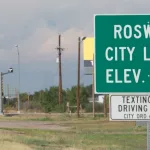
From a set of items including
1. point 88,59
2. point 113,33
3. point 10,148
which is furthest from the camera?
point 88,59

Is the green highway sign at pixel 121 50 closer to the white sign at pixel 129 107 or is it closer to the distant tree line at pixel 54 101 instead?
the white sign at pixel 129 107

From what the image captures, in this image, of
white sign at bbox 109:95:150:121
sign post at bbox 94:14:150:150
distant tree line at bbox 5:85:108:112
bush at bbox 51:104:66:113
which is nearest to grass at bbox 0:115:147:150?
white sign at bbox 109:95:150:121

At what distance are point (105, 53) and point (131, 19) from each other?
48 cm

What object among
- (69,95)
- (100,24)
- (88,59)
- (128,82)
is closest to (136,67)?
(128,82)

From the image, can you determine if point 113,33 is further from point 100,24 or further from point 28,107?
point 28,107

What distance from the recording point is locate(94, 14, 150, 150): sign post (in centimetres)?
607

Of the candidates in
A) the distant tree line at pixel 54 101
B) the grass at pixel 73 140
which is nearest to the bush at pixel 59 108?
the distant tree line at pixel 54 101

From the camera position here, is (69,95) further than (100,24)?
Yes

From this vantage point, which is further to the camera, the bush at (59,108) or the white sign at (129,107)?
the bush at (59,108)

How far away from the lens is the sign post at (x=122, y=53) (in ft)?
19.9

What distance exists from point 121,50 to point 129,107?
68cm

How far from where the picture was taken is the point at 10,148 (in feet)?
57.1

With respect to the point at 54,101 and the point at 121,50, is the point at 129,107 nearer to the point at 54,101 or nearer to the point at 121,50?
the point at 121,50

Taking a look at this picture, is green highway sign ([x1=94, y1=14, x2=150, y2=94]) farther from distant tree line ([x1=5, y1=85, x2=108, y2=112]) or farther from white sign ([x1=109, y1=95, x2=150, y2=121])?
distant tree line ([x1=5, y1=85, x2=108, y2=112])
